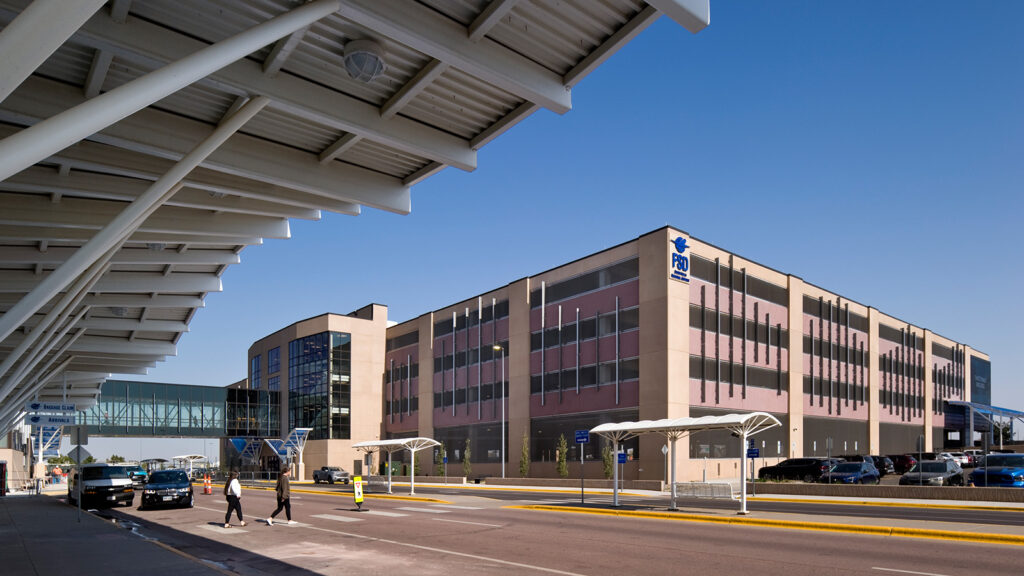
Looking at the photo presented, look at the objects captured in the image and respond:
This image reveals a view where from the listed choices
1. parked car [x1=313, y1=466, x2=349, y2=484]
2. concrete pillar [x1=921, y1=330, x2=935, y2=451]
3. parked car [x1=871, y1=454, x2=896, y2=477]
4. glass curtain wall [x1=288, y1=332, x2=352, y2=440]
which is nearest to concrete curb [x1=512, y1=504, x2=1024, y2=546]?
parked car [x1=871, y1=454, x2=896, y2=477]

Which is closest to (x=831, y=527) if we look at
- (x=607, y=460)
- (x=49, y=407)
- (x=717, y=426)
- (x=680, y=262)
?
(x=717, y=426)

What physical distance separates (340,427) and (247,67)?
68.8m

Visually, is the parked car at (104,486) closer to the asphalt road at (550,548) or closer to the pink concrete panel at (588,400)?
the asphalt road at (550,548)

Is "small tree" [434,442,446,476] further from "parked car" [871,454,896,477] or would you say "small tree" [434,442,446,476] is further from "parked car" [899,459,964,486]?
"parked car" [899,459,964,486]

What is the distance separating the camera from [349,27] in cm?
992

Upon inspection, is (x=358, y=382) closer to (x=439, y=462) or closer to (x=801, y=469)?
(x=439, y=462)

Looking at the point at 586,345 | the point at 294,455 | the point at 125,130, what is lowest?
the point at 294,455

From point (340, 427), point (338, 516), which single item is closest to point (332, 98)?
point (338, 516)

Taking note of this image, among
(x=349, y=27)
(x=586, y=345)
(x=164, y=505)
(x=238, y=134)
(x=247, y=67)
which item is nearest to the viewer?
(x=349, y=27)

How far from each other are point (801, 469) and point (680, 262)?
1387 centimetres

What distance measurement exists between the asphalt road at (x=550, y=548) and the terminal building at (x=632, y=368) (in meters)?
20.4

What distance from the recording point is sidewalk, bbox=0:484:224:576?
42.3 ft

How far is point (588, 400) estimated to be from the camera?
5119 cm

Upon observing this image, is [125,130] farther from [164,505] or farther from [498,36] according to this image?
[164,505]
